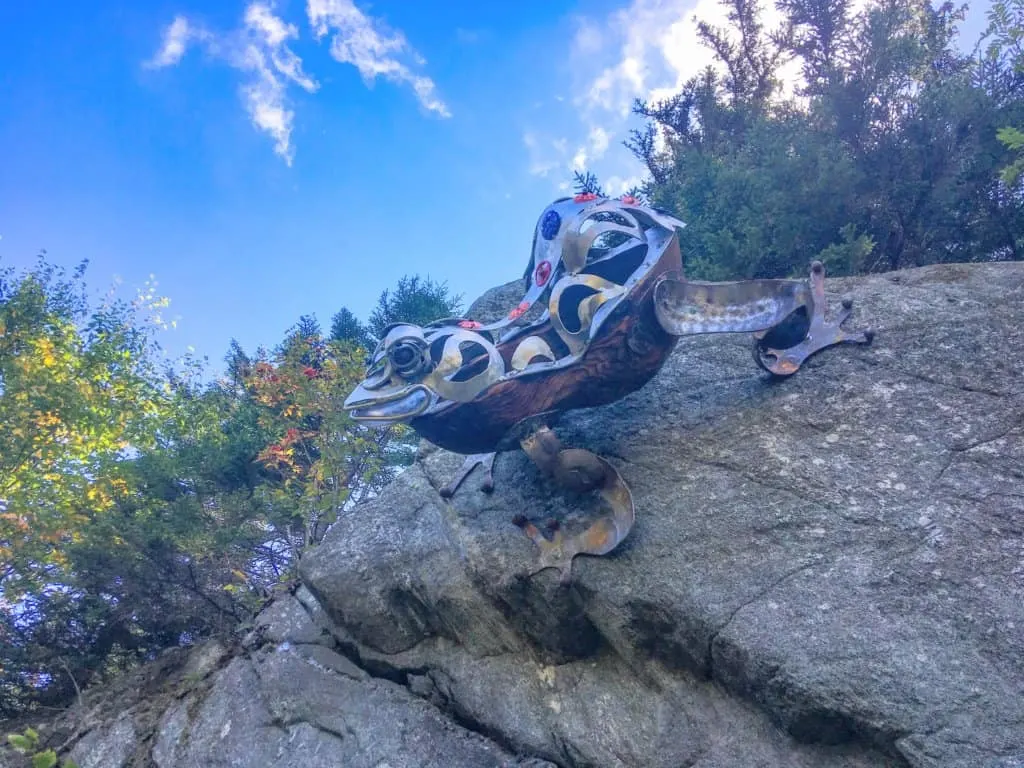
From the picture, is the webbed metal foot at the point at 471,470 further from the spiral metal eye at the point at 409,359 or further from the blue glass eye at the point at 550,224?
the blue glass eye at the point at 550,224

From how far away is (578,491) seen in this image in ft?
15.4

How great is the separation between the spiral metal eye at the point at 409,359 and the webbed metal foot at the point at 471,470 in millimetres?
1040

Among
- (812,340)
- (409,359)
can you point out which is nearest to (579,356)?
(409,359)

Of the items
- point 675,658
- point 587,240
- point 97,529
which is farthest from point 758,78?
point 97,529

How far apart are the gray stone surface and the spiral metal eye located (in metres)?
1.13

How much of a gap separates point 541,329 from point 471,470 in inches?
48.3

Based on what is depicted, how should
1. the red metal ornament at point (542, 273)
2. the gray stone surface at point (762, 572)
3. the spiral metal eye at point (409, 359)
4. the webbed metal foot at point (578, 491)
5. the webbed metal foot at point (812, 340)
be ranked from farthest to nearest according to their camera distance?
1. the red metal ornament at point (542, 273)
2. the webbed metal foot at point (812, 340)
3. the spiral metal eye at point (409, 359)
4. the webbed metal foot at point (578, 491)
5. the gray stone surface at point (762, 572)

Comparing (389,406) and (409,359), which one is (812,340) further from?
(389,406)

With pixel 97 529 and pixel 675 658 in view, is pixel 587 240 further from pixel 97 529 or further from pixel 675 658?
pixel 97 529

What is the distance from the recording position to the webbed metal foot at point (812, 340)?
16.1 ft

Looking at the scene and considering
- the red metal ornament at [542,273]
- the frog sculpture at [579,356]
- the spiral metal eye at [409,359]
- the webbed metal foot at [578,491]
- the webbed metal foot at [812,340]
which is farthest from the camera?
the red metal ornament at [542,273]

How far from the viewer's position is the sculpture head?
4.67 metres

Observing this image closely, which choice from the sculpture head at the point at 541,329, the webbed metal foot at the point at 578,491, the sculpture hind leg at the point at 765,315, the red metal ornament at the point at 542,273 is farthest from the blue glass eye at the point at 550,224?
the webbed metal foot at the point at 578,491

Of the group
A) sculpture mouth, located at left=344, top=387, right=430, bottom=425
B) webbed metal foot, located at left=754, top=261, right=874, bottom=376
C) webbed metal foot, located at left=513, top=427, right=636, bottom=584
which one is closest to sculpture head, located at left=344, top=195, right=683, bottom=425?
sculpture mouth, located at left=344, top=387, right=430, bottom=425
